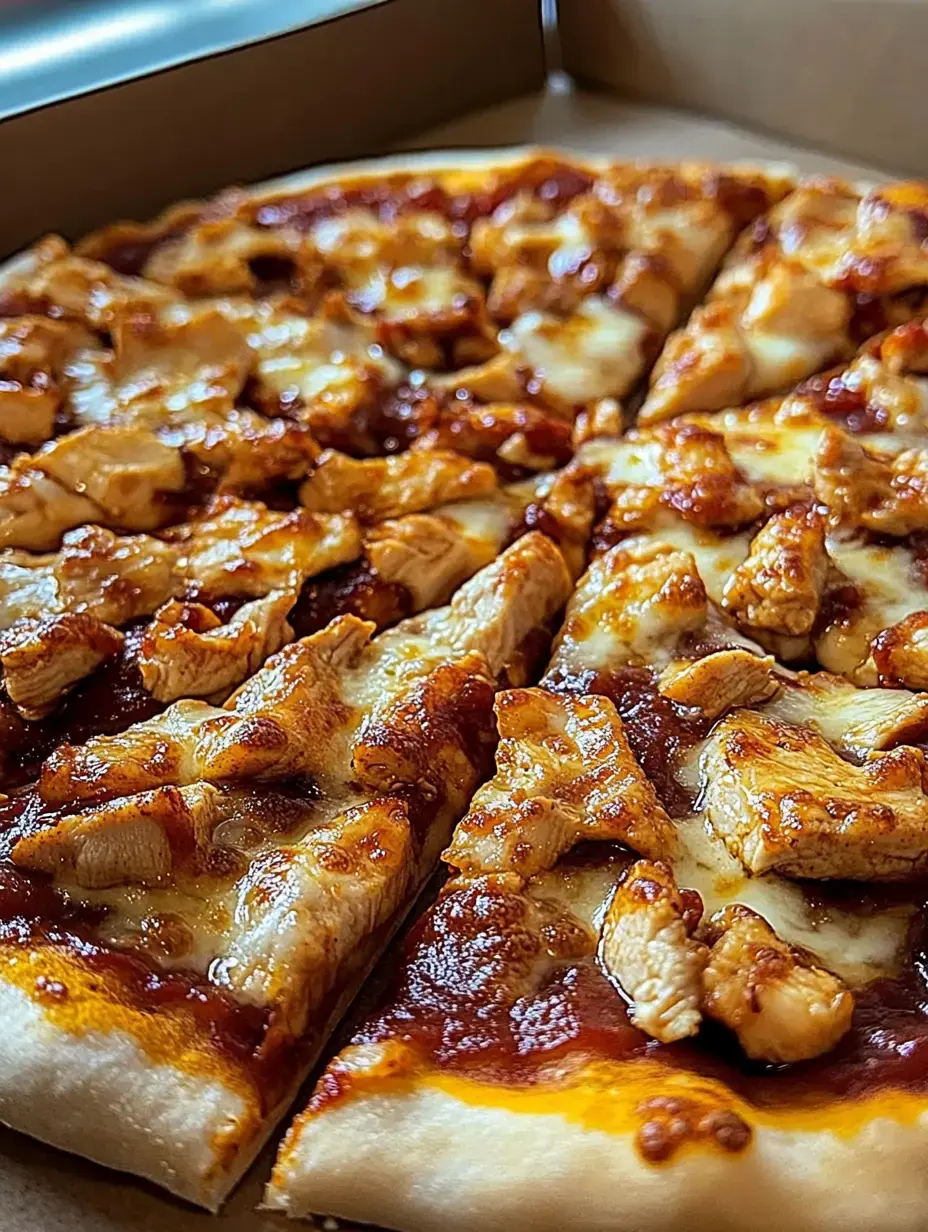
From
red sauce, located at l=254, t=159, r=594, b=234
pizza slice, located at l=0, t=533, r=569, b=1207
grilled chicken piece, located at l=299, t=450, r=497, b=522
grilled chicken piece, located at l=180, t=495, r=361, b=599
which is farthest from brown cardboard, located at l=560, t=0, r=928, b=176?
pizza slice, located at l=0, t=533, r=569, b=1207

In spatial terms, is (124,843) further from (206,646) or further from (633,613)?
(633,613)

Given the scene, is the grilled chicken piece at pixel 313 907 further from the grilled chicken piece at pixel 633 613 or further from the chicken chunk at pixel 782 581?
the chicken chunk at pixel 782 581

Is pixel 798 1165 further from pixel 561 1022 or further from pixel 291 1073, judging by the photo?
pixel 291 1073

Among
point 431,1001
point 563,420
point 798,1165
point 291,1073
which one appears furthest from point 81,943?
point 563,420

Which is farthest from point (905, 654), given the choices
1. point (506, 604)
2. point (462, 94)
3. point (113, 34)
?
point (113, 34)

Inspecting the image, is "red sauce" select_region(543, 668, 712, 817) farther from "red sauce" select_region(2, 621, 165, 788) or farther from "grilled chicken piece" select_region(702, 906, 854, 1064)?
"red sauce" select_region(2, 621, 165, 788)

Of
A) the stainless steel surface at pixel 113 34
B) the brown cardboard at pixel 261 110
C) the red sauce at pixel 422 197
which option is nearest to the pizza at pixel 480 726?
the red sauce at pixel 422 197
